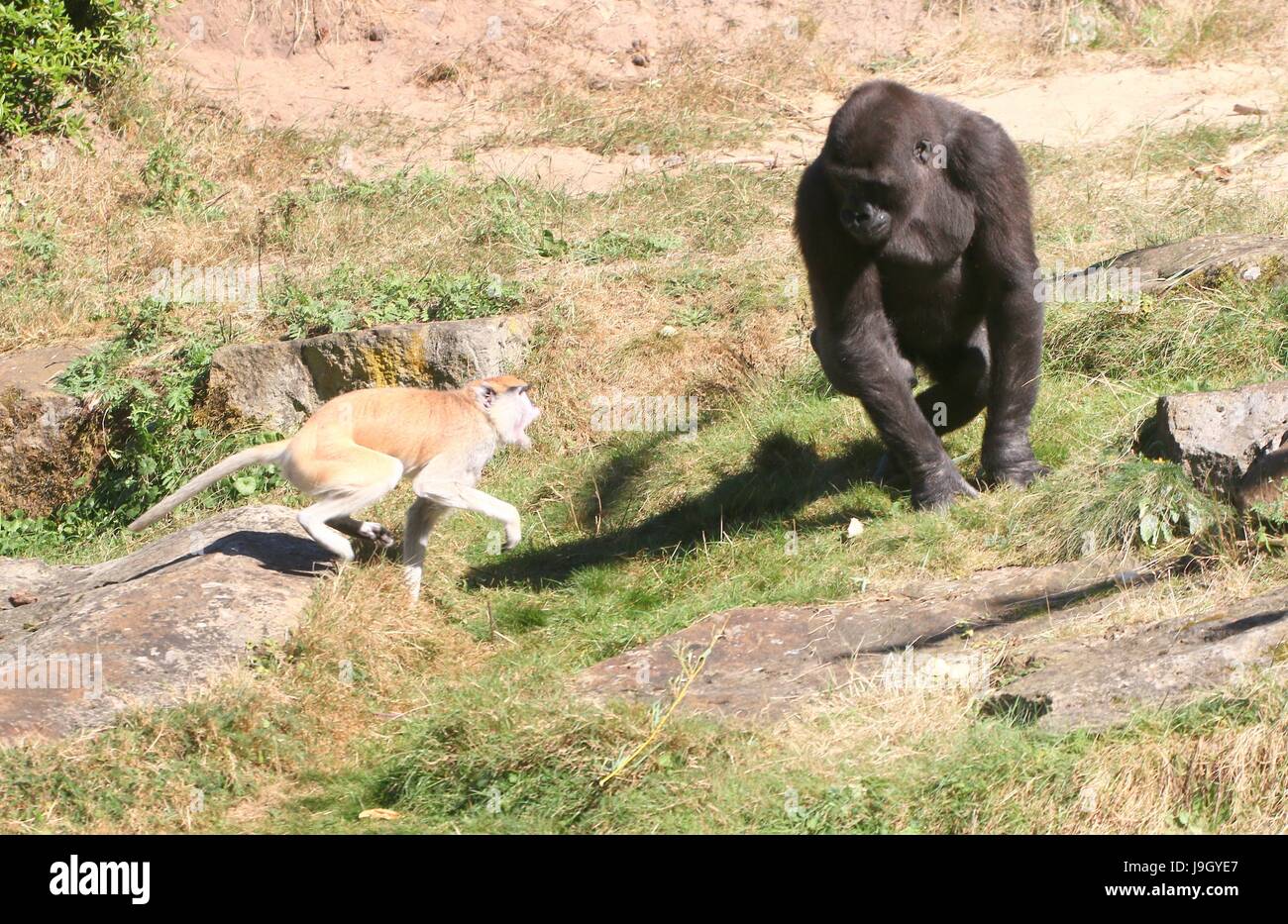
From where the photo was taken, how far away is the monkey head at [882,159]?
6.57 meters

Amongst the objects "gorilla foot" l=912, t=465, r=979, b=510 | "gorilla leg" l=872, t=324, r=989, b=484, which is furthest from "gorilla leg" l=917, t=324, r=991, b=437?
"gorilla foot" l=912, t=465, r=979, b=510

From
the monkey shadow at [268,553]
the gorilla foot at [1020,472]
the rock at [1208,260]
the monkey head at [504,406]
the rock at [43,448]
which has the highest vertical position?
the rock at [1208,260]

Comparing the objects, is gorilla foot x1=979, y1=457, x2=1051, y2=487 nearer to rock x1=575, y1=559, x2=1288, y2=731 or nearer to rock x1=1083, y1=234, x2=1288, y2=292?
rock x1=575, y1=559, x2=1288, y2=731

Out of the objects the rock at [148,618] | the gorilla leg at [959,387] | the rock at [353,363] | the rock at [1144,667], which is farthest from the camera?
the rock at [353,363]

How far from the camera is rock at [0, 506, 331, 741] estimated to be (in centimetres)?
573

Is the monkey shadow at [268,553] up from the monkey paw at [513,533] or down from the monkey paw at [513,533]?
down

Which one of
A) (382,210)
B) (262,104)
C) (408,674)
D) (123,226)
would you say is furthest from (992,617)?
(262,104)

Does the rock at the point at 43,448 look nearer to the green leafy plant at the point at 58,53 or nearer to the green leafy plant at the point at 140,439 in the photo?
the green leafy plant at the point at 140,439

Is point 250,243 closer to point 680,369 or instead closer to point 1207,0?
point 680,369

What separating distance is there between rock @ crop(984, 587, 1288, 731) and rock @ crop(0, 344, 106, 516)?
25.8 ft

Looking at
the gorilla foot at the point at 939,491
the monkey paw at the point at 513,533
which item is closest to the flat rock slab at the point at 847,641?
the gorilla foot at the point at 939,491

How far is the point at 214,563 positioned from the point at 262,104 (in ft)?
29.6

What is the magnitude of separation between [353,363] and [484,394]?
2.82m

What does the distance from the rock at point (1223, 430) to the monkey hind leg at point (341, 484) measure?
3915mm
